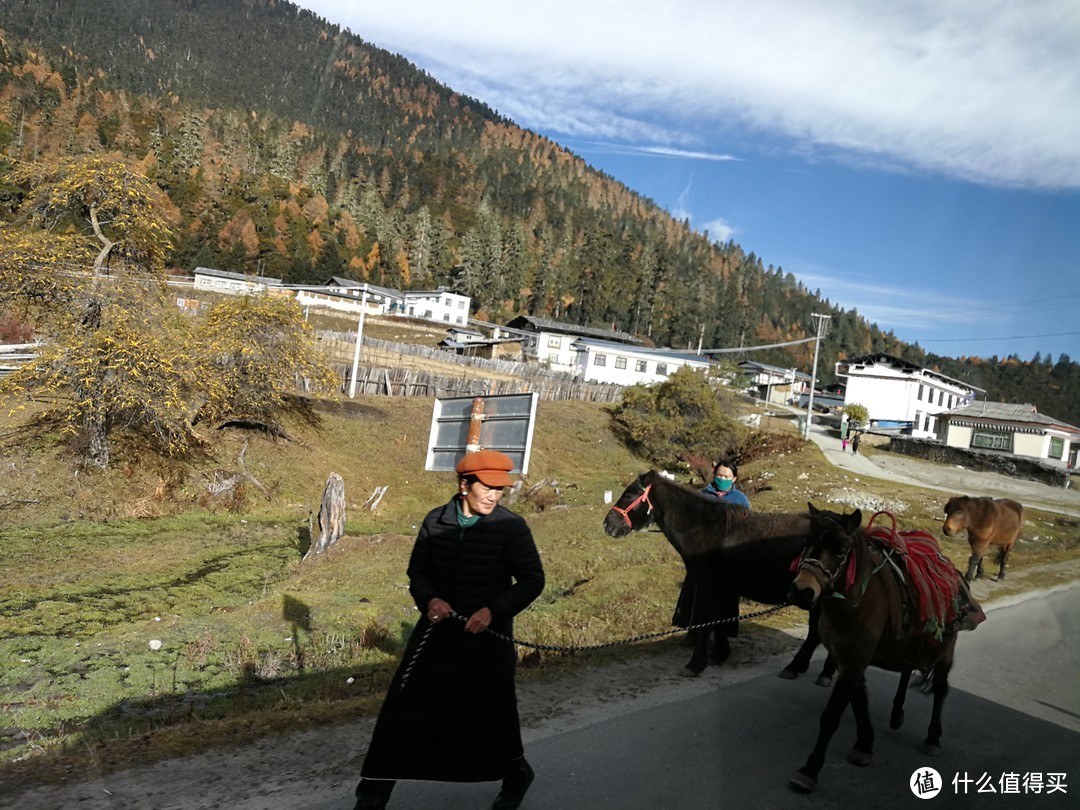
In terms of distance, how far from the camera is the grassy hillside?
6480mm

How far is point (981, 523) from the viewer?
13.1m

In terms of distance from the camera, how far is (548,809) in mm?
4039

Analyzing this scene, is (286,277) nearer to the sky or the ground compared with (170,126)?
nearer to the ground

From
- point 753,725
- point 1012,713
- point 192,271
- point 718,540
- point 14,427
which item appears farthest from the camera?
point 192,271

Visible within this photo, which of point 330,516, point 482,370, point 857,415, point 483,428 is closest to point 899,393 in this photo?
point 857,415

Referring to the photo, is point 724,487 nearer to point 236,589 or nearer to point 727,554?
point 727,554

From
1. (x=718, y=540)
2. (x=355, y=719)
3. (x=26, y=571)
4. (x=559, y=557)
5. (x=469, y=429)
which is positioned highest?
(x=469, y=429)

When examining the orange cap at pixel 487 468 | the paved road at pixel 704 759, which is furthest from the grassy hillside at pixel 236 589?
the orange cap at pixel 487 468

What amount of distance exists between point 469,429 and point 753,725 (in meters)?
3.98

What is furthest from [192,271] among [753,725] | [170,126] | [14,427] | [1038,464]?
[753,725]

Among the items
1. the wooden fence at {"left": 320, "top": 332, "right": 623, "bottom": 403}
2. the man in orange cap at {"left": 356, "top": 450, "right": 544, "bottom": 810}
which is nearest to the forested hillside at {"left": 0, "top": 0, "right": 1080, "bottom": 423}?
the wooden fence at {"left": 320, "top": 332, "right": 623, "bottom": 403}

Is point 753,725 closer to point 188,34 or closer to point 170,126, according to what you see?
point 170,126

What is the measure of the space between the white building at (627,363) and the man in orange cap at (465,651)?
6862cm

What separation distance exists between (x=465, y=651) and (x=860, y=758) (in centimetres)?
330
